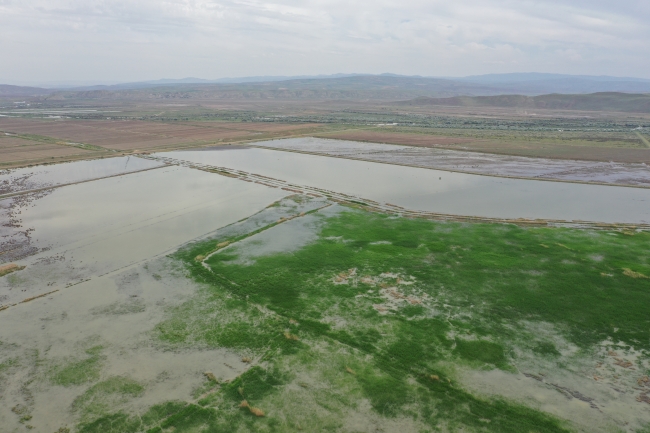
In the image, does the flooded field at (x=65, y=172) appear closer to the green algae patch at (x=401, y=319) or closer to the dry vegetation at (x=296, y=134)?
the dry vegetation at (x=296, y=134)

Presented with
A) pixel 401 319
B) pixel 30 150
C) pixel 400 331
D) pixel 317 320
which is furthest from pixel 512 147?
pixel 30 150

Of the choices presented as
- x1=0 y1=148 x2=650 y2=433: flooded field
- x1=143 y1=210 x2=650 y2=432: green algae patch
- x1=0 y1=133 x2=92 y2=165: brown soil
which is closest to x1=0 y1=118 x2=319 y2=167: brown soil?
x1=0 y1=133 x2=92 y2=165: brown soil

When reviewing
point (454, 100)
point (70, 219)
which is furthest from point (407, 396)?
point (454, 100)

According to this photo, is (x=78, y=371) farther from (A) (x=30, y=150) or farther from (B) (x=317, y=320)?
(A) (x=30, y=150)

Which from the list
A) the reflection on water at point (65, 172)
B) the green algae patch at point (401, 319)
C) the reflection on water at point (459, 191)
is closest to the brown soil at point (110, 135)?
the reflection on water at point (65, 172)

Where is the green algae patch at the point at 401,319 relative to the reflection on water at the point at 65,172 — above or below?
below

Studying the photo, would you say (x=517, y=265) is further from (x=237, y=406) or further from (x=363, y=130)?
(x=363, y=130)
